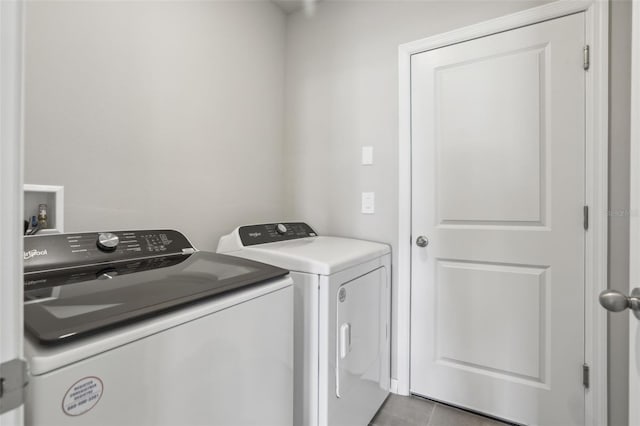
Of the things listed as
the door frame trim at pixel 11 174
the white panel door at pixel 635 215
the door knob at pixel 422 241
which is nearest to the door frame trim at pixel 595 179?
the door knob at pixel 422 241

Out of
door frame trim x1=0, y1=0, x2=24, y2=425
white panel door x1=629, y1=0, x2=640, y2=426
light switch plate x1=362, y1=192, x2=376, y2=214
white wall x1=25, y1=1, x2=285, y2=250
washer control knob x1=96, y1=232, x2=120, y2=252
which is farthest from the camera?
light switch plate x1=362, y1=192, x2=376, y2=214

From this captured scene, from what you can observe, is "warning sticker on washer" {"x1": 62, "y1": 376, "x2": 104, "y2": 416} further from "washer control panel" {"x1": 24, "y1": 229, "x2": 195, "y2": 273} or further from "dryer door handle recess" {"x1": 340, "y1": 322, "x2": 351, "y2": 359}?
"dryer door handle recess" {"x1": 340, "y1": 322, "x2": 351, "y2": 359}

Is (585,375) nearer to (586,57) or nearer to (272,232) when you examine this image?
(586,57)

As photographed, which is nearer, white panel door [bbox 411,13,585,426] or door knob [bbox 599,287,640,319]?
door knob [bbox 599,287,640,319]

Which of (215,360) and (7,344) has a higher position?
(7,344)

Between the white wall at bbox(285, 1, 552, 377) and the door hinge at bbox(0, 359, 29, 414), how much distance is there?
5.78ft

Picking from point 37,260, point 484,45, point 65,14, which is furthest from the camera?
point 484,45

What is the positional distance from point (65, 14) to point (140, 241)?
95 centimetres

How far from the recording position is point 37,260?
37.7 inches

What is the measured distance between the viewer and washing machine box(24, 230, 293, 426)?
1.89 ft

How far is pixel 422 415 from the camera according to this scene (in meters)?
1.73

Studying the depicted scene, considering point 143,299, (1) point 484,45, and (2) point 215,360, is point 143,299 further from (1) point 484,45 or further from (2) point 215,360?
(1) point 484,45

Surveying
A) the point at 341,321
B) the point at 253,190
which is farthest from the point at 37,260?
the point at 253,190

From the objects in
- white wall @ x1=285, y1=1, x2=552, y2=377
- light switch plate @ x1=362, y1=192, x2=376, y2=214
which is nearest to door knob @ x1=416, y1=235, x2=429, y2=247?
white wall @ x1=285, y1=1, x2=552, y2=377
